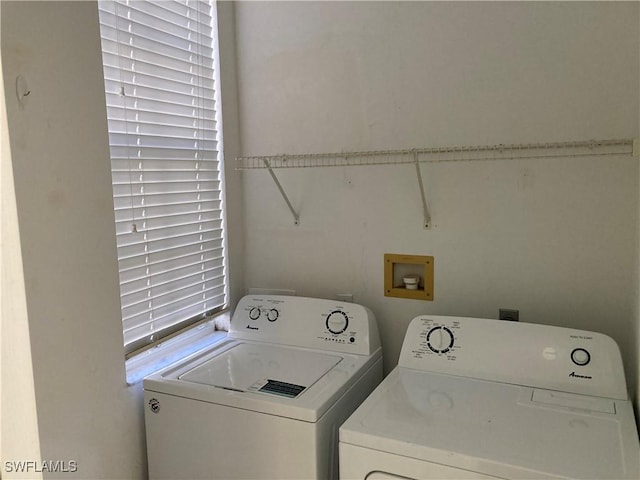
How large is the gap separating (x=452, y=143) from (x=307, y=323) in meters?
0.83

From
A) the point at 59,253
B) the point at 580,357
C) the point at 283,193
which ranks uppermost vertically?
the point at 283,193

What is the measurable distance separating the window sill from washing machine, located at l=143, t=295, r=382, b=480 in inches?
2.9

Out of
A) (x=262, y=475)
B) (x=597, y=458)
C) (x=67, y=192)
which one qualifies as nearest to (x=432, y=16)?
(x=67, y=192)

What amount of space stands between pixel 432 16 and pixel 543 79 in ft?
1.42

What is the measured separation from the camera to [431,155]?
1.79 meters

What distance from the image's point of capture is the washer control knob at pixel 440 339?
1656 millimetres

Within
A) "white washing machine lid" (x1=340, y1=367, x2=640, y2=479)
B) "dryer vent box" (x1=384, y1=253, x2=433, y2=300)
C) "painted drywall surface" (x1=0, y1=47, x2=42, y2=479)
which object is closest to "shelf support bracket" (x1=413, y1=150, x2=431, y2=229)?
"dryer vent box" (x1=384, y1=253, x2=433, y2=300)

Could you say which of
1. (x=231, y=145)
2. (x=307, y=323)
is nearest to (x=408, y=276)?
(x=307, y=323)

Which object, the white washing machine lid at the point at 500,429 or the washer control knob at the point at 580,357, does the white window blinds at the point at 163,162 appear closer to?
the white washing machine lid at the point at 500,429

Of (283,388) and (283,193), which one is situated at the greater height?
(283,193)

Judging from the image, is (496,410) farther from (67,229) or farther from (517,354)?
(67,229)

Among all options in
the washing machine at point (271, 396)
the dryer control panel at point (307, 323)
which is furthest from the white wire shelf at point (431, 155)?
the washing machine at point (271, 396)

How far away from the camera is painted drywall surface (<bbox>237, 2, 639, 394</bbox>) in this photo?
1.57 m

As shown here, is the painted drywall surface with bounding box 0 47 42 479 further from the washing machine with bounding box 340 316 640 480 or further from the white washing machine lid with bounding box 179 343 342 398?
→ the washing machine with bounding box 340 316 640 480
